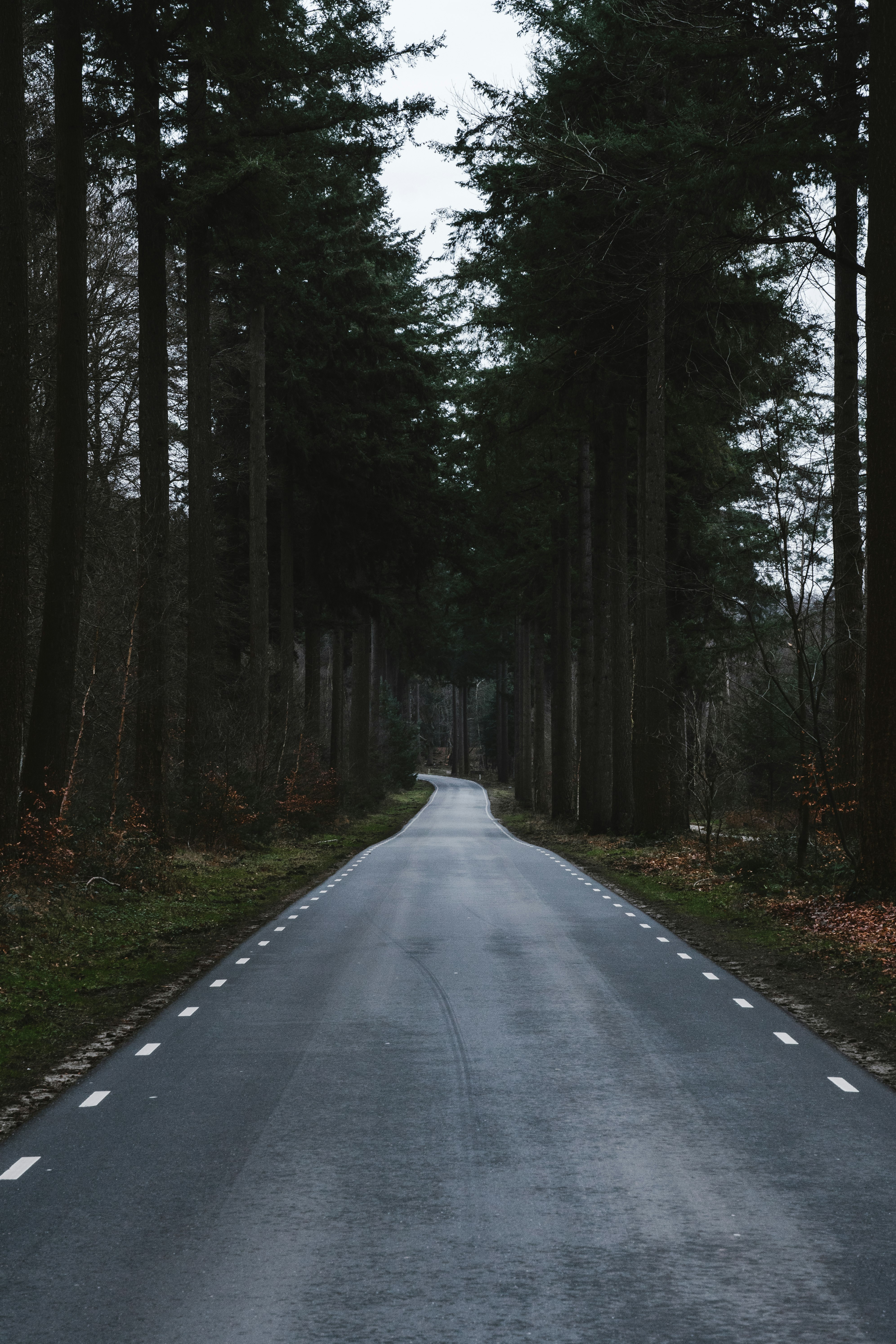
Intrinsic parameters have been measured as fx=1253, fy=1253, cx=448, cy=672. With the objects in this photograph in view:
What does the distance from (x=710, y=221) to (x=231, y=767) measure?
49.0 feet

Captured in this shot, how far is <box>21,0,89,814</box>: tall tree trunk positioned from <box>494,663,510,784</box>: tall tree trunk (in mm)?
75039

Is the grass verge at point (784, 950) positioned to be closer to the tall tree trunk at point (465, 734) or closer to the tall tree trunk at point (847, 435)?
the tall tree trunk at point (847, 435)

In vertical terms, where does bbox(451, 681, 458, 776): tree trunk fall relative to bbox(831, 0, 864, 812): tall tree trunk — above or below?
below

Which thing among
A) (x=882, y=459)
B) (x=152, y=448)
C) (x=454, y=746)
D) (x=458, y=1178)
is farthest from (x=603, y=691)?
(x=454, y=746)

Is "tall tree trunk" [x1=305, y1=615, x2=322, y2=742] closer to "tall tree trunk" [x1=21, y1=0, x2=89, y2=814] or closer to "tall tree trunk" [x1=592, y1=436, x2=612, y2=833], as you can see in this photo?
"tall tree trunk" [x1=592, y1=436, x2=612, y2=833]

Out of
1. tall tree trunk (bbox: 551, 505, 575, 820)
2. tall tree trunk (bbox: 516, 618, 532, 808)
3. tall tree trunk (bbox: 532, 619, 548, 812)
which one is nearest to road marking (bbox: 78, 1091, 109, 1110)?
tall tree trunk (bbox: 551, 505, 575, 820)

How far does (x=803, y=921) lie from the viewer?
15.5 meters

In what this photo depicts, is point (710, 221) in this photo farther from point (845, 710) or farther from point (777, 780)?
point (777, 780)

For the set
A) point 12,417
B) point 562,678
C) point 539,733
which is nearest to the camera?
point 12,417

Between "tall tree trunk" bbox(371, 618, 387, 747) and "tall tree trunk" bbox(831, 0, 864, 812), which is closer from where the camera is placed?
"tall tree trunk" bbox(831, 0, 864, 812)

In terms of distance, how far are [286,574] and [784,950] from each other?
25.2m

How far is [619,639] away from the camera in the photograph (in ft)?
105

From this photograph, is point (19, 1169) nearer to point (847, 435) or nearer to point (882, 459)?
point (882, 459)

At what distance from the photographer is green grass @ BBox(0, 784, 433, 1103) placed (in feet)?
30.7
